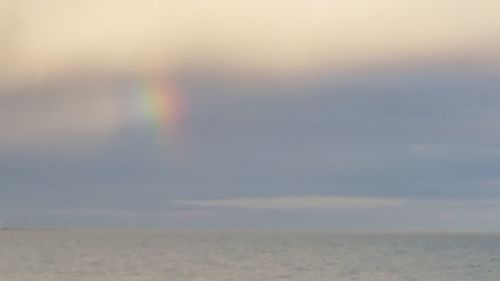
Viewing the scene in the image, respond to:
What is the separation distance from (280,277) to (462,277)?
18.2 meters

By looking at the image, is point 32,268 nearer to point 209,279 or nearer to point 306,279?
point 209,279

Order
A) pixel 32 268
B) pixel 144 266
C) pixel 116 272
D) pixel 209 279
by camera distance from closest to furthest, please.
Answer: pixel 209 279, pixel 116 272, pixel 32 268, pixel 144 266

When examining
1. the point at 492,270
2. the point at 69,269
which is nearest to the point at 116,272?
the point at 69,269

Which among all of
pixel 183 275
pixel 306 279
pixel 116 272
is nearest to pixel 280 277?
pixel 306 279

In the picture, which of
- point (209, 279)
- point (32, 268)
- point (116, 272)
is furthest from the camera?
point (32, 268)

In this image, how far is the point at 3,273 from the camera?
8288cm

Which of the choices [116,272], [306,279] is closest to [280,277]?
[306,279]

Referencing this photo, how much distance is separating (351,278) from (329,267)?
16500 mm

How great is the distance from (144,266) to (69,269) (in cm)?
1048

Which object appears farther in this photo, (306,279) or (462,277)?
(462,277)

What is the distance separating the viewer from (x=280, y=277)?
268 ft

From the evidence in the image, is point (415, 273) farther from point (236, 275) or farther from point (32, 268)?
point (32, 268)

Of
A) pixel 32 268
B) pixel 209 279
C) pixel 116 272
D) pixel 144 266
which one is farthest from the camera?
pixel 144 266

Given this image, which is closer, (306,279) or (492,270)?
(306,279)
